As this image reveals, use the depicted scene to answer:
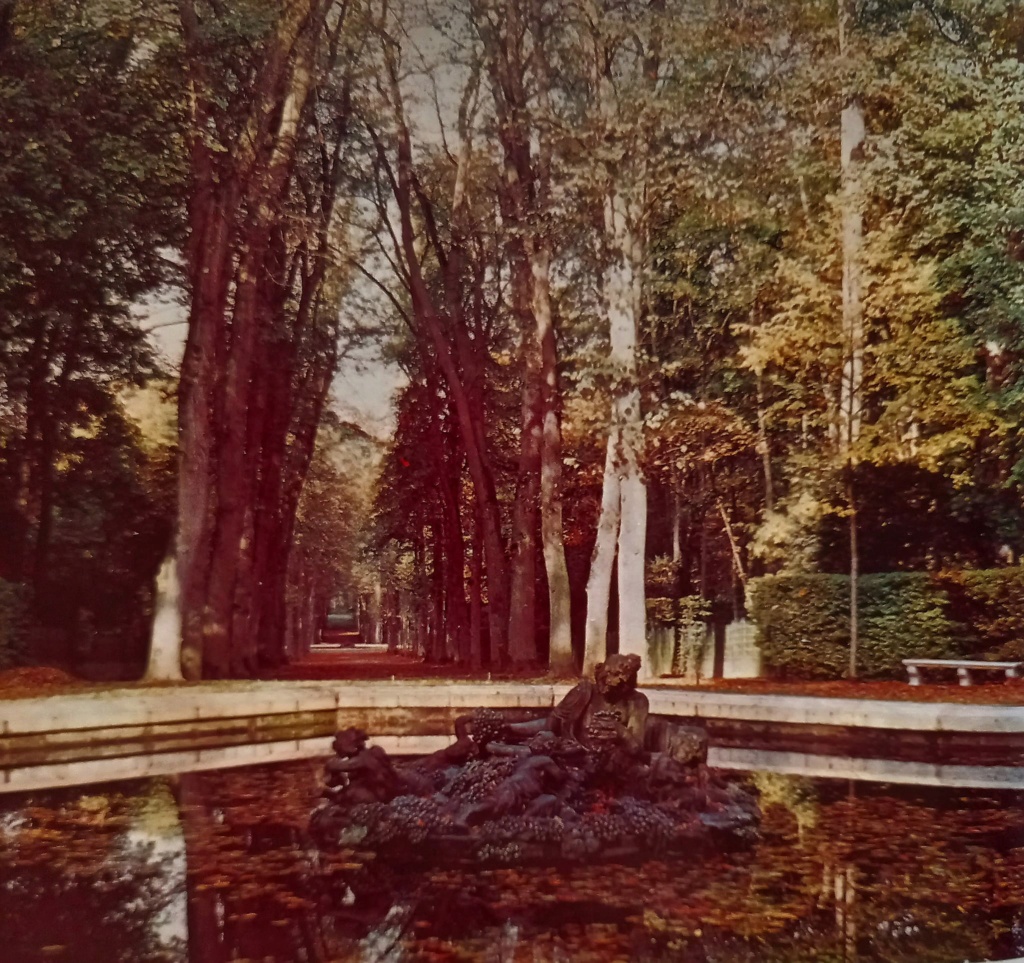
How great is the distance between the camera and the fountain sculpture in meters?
3.64

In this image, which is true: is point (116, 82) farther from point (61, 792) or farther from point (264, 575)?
point (61, 792)

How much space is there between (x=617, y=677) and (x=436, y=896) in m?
1.26

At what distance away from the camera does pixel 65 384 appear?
475 cm

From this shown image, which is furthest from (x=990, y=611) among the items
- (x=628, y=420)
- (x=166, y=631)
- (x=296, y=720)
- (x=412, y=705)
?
(x=166, y=631)

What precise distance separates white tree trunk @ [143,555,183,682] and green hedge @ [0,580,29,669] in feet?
1.88

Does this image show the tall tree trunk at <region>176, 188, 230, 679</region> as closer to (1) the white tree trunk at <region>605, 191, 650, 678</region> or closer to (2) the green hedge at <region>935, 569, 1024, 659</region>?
(1) the white tree trunk at <region>605, 191, 650, 678</region>

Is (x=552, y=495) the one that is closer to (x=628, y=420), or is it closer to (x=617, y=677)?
(x=628, y=420)

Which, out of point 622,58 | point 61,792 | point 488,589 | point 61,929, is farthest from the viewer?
point 488,589

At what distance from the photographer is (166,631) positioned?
187 inches

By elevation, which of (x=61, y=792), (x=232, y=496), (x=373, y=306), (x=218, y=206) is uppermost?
(x=218, y=206)

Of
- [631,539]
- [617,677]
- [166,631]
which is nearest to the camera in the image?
[617,677]

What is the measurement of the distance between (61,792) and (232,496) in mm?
1856

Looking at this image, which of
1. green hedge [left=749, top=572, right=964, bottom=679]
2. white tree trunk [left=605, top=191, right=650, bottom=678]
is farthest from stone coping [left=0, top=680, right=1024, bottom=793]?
green hedge [left=749, top=572, right=964, bottom=679]

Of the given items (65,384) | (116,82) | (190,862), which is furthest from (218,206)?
(190,862)
